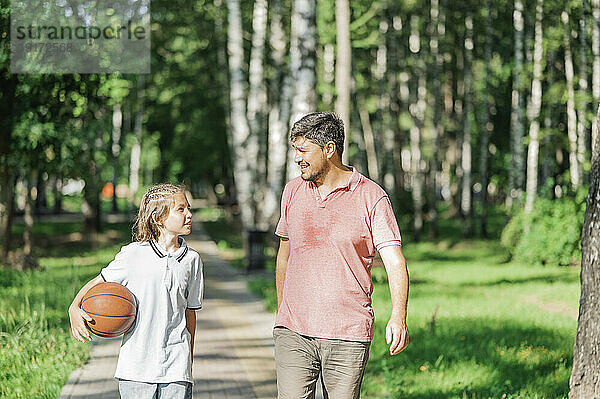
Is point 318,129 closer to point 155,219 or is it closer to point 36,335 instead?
point 155,219

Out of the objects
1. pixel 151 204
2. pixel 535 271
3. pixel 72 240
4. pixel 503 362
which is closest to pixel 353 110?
pixel 72 240

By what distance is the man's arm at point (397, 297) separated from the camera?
4.25 m

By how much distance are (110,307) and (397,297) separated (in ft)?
4.77

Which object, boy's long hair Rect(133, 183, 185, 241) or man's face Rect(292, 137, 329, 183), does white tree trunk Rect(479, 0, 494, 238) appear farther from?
boy's long hair Rect(133, 183, 185, 241)

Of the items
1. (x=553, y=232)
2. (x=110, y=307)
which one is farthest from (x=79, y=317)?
(x=553, y=232)

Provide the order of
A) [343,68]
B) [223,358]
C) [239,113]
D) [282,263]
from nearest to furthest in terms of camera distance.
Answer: [282,263]
[223,358]
[343,68]
[239,113]

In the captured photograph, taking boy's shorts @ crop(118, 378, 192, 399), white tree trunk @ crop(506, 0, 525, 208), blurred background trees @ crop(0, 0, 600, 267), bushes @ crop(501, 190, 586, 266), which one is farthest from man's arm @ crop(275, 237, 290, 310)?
white tree trunk @ crop(506, 0, 525, 208)

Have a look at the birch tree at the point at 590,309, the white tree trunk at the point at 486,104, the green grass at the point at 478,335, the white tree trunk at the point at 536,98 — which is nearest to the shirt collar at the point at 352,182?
the birch tree at the point at 590,309

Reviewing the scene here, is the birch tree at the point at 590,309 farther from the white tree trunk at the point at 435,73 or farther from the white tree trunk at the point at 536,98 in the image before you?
the white tree trunk at the point at 435,73

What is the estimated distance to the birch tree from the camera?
5.71 metres

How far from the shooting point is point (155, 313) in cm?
446

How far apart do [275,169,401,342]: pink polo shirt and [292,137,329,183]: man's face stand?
0.11 meters

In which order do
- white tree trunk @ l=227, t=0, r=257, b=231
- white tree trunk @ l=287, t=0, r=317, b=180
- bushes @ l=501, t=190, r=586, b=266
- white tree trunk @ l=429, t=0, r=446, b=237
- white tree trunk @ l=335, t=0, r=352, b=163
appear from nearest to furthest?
white tree trunk @ l=287, t=0, r=317, b=180
white tree trunk @ l=335, t=0, r=352, b=163
bushes @ l=501, t=190, r=586, b=266
white tree trunk @ l=227, t=0, r=257, b=231
white tree trunk @ l=429, t=0, r=446, b=237

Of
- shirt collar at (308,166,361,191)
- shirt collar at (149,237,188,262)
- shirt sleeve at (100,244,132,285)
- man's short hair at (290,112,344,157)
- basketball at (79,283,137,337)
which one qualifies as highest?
man's short hair at (290,112,344,157)
